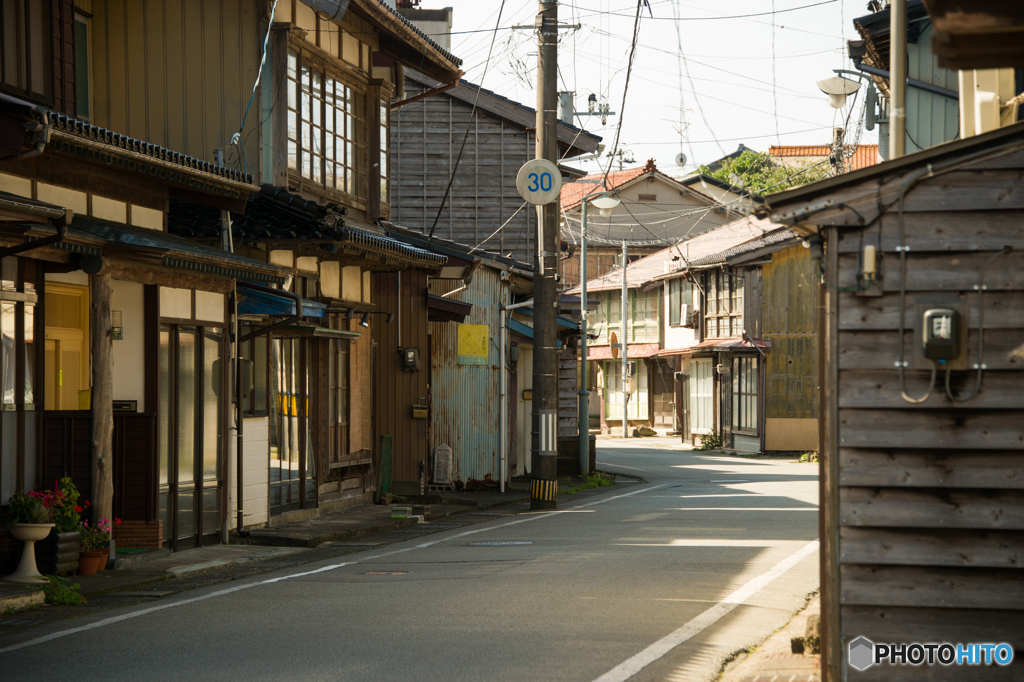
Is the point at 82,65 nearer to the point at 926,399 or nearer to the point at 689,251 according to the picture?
the point at 926,399

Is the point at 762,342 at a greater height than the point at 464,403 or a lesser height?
greater

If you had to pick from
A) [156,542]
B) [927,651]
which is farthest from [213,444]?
[927,651]

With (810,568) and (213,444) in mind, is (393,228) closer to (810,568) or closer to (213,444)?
(213,444)

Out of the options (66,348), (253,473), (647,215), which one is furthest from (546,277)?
(647,215)

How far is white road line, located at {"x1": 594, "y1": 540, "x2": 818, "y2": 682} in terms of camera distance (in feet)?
21.6

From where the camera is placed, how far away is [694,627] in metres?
7.88

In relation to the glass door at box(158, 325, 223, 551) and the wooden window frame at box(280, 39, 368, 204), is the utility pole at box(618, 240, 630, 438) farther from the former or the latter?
the glass door at box(158, 325, 223, 551)

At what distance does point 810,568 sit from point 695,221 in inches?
1813

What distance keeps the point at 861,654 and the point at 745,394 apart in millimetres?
33408

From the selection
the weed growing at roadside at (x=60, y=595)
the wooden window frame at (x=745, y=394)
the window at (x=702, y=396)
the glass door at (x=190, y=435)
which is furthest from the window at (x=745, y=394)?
the weed growing at roadside at (x=60, y=595)

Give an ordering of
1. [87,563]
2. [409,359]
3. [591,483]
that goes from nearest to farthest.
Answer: [87,563] < [409,359] < [591,483]

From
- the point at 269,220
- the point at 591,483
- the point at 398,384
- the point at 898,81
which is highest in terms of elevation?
the point at 898,81

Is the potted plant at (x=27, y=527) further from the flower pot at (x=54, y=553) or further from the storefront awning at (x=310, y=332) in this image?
the storefront awning at (x=310, y=332)

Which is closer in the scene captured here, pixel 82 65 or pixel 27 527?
pixel 27 527
